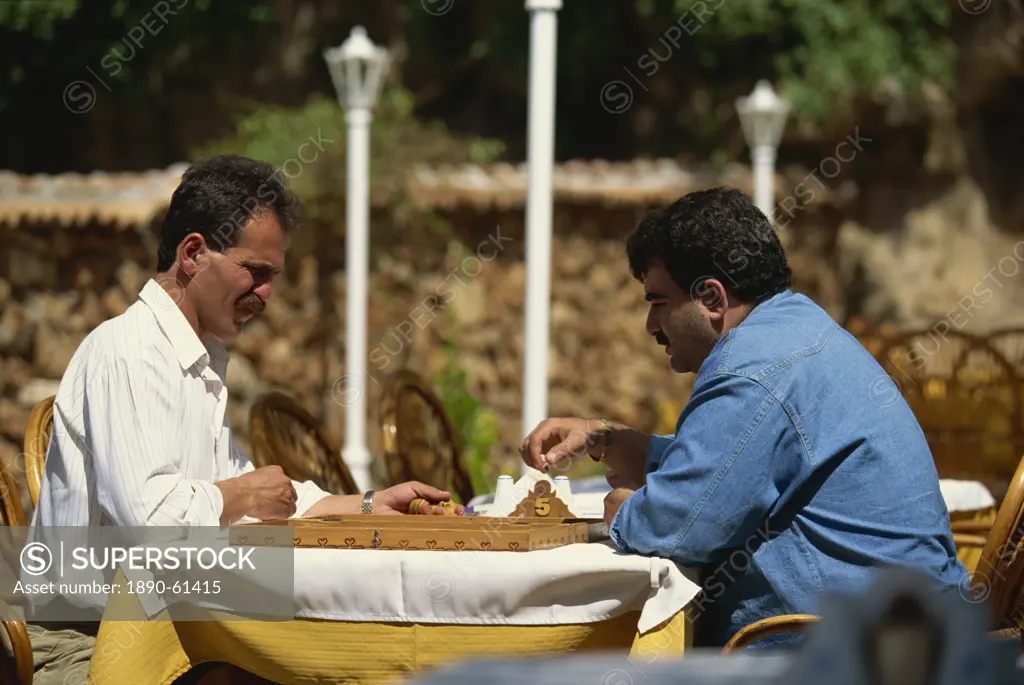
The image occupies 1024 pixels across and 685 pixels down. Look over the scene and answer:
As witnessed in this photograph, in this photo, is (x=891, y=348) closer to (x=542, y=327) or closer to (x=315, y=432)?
(x=542, y=327)

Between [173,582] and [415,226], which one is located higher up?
[415,226]

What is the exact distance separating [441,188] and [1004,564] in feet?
23.3

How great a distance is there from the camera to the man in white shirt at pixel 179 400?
8.28ft

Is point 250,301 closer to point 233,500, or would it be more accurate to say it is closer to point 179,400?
point 179,400

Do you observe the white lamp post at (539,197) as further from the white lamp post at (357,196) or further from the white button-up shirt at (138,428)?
the white button-up shirt at (138,428)

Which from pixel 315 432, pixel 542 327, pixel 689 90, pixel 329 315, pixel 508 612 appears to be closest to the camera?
pixel 508 612

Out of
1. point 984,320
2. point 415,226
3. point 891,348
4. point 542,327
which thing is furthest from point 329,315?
point 984,320

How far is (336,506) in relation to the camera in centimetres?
298

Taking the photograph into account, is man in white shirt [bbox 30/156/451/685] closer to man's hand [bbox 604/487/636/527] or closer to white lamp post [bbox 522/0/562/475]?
man's hand [bbox 604/487/636/527]

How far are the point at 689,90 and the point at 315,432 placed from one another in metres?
9.35

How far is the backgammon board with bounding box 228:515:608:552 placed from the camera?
2.29 metres

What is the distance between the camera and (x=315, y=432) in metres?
3.79

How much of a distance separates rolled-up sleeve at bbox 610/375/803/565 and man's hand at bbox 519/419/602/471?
521mm

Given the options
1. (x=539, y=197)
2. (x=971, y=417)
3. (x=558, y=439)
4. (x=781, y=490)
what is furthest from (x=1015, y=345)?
(x=781, y=490)
